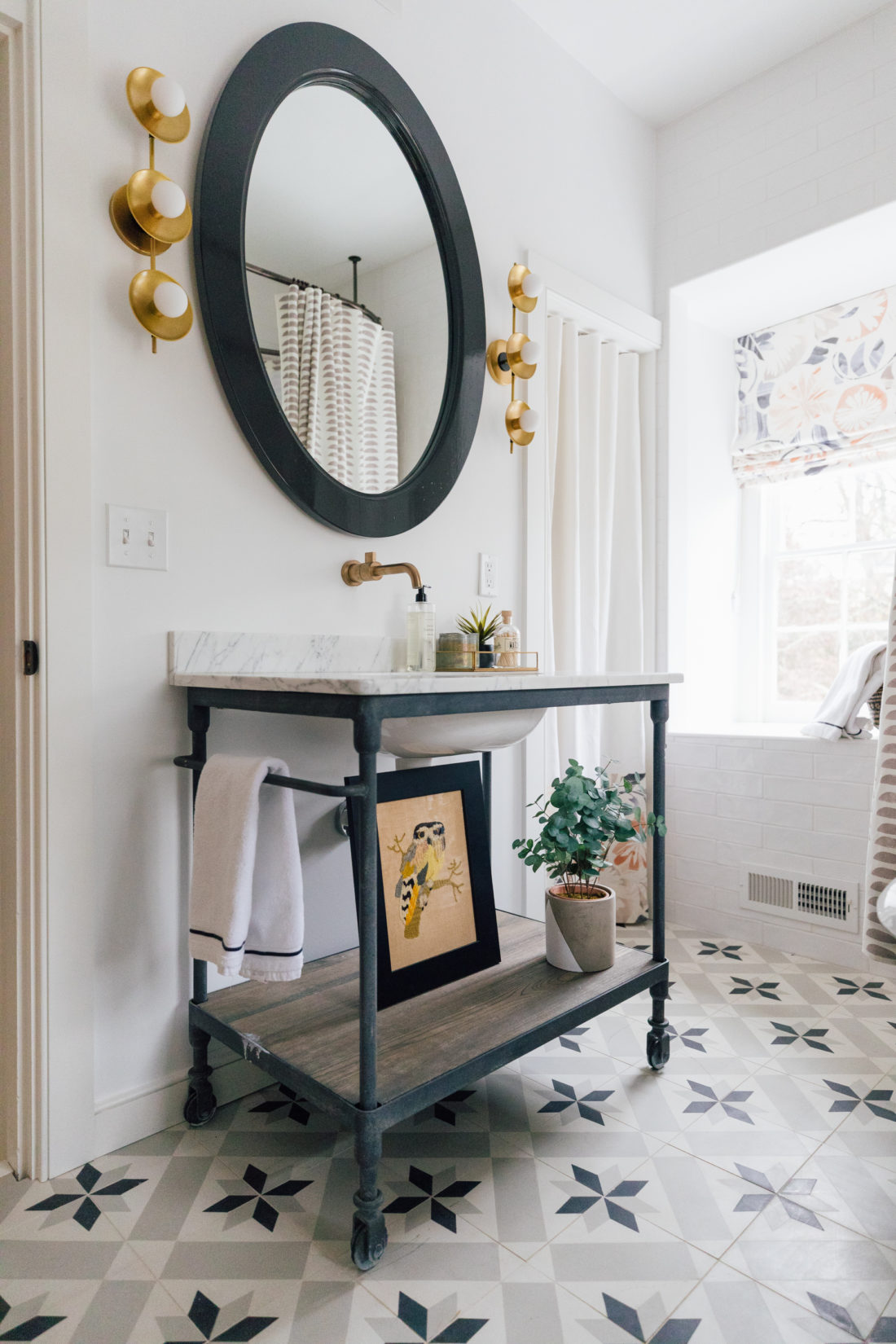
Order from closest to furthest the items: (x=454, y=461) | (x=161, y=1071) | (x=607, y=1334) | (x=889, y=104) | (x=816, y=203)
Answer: (x=607, y=1334)
(x=161, y=1071)
(x=454, y=461)
(x=889, y=104)
(x=816, y=203)

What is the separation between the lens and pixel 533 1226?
50.3 inches

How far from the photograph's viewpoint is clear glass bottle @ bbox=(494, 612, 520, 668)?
74.9 inches

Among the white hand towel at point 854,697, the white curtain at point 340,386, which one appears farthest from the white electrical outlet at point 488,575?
the white hand towel at point 854,697

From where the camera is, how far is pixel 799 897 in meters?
2.49

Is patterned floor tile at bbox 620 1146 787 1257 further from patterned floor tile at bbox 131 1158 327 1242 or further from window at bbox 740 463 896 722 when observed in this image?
window at bbox 740 463 896 722

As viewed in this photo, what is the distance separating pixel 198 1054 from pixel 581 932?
796mm

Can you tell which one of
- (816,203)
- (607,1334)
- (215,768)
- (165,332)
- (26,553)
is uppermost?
(816,203)

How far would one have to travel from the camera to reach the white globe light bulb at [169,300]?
1.43 metres

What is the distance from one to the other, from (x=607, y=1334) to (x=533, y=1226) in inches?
8.4

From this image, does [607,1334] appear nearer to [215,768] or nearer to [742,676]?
[215,768]

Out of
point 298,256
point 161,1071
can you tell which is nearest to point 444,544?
point 298,256

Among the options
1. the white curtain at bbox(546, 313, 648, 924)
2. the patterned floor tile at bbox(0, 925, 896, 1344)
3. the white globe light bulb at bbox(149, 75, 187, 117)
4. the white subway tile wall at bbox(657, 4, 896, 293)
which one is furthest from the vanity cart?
the white subway tile wall at bbox(657, 4, 896, 293)

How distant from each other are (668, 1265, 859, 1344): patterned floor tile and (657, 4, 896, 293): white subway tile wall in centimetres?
264

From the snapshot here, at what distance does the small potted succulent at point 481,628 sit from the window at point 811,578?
154 cm
